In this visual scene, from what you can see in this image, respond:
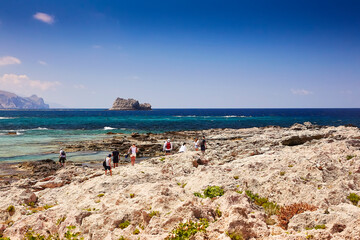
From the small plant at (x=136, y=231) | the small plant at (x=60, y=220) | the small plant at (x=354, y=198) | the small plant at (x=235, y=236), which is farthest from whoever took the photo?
the small plant at (x=354, y=198)

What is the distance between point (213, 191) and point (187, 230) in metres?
5.03

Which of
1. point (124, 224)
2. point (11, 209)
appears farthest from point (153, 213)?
point (11, 209)

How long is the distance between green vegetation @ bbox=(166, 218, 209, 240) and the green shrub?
4.04 meters

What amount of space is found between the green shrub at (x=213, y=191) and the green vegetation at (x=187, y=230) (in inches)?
159

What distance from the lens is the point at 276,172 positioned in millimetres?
14172

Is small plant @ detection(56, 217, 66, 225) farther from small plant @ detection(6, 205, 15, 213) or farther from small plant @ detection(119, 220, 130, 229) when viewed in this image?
small plant @ detection(6, 205, 15, 213)

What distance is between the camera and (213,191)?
12.5 metres

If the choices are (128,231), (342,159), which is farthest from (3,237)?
(342,159)

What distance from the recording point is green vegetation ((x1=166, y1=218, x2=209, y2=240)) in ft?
24.5

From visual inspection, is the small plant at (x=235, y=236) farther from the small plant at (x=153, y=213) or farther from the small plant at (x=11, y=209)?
the small plant at (x=11, y=209)

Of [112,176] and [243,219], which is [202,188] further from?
[112,176]

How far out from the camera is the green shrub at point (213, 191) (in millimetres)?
12219

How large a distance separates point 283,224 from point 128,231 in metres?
5.57

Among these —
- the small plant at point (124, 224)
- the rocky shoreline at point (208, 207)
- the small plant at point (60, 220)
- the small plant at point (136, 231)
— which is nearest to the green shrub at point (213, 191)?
the rocky shoreline at point (208, 207)
